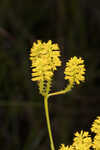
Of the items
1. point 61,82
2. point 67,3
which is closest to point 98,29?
point 67,3

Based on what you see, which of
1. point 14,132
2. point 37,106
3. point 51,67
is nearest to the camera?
point 51,67

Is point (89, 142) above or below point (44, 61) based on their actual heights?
below

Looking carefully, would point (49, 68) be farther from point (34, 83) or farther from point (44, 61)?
point (34, 83)

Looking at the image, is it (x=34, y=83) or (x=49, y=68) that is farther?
(x=34, y=83)

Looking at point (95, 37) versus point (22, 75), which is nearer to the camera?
point (22, 75)

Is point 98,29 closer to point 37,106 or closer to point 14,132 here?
point 37,106

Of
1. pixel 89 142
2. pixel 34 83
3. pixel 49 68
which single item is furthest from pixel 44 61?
pixel 34 83

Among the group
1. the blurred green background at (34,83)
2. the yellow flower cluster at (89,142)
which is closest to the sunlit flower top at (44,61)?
the yellow flower cluster at (89,142)
